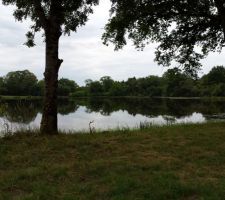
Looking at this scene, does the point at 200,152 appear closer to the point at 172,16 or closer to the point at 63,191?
the point at 63,191

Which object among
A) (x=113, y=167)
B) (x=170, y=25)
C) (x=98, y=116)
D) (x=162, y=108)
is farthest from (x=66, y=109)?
(x=113, y=167)

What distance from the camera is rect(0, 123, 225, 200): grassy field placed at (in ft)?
21.5

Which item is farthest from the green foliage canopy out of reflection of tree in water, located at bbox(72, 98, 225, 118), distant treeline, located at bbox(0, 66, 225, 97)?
distant treeline, located at bbox(0, 66, 225, 97)

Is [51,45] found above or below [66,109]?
above

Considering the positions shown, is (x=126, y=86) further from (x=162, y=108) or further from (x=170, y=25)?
(x=170, y=25)

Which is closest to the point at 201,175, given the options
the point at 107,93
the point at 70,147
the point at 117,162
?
the point at 117,162

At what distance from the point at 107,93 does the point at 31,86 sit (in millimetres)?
62331

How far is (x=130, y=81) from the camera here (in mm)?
155250

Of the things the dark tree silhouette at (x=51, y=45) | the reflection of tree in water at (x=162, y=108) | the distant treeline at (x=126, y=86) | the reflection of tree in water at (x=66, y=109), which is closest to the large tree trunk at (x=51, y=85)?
the dark tree silhouette at (x=51, y=45)

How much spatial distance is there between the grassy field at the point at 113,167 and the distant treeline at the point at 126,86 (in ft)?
225

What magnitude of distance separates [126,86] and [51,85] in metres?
141

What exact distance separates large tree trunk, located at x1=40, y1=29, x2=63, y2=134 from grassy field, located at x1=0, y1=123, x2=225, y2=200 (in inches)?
30.4

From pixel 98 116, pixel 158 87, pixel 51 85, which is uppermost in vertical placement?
pixel 158 87

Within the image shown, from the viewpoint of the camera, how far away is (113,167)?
26.6ft
